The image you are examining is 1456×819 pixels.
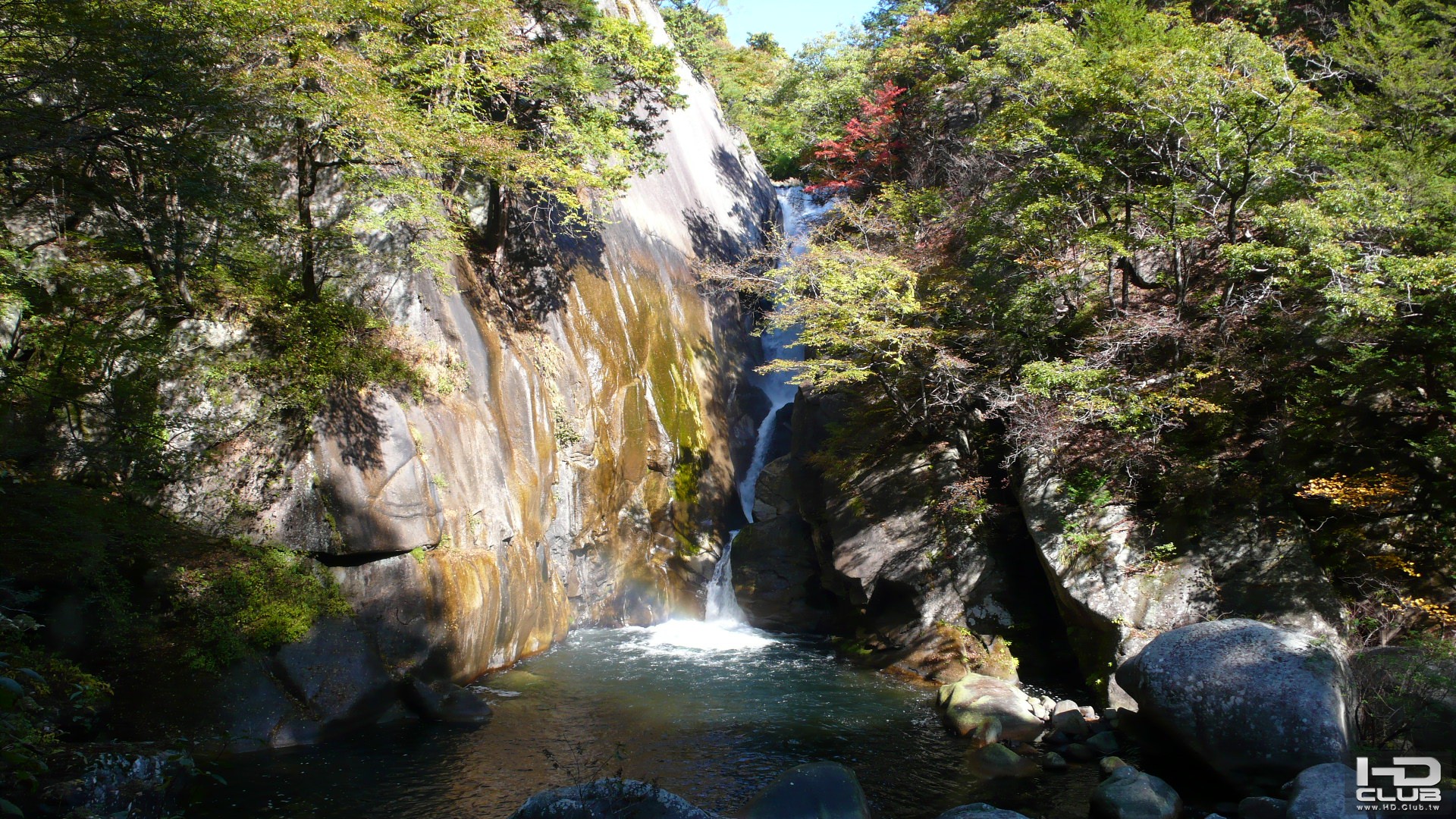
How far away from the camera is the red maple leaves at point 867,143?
22.4 m

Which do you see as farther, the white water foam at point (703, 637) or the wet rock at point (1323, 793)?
the white water foam at point (703, 637)

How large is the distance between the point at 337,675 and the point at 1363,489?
1222 cm

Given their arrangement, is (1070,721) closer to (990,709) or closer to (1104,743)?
(1104,743)

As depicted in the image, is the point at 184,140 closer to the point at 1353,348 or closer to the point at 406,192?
the point at 406,192

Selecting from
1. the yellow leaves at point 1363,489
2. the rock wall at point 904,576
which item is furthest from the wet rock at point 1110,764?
the yellow leaves at point 1363,489

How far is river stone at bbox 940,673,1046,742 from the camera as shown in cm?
946

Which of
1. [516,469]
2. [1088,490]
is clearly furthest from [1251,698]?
[516,469]

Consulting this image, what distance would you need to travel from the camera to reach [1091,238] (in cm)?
1103

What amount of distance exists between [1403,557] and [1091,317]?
17.8 ft

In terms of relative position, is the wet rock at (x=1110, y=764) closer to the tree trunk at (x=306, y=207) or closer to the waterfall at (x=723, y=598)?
the waterfall at (x=723, y=598)

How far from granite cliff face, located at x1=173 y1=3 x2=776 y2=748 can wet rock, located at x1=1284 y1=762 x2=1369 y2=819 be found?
8.87 metres

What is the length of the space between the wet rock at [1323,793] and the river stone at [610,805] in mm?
4936

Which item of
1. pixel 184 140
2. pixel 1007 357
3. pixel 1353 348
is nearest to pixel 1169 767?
pixel 1353 348

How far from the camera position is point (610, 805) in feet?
18.8
